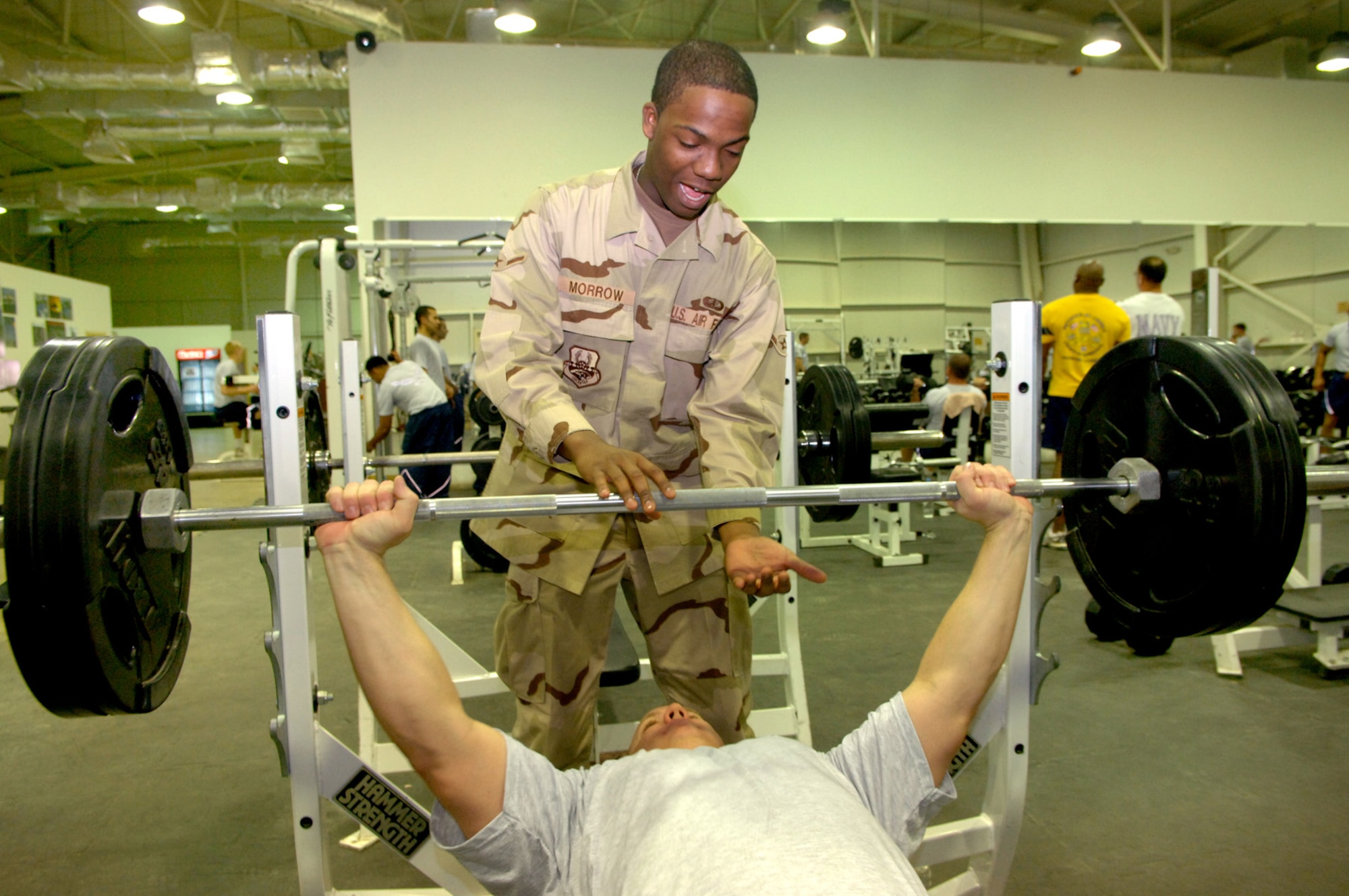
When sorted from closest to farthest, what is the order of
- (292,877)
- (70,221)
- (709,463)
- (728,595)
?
(709,463) < (728,595) < (292,877) < (70,221)

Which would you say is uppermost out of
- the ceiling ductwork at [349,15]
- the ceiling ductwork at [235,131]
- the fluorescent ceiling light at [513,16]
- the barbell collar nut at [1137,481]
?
the ceiling ductwork at [235,131]

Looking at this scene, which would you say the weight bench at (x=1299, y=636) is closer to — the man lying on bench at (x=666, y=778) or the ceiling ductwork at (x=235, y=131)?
the man lying on bench at (x=666, y=778)

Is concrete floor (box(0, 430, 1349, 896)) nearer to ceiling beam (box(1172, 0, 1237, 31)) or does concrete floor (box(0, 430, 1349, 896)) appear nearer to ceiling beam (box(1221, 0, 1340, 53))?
ceiling beam (box(1172, 0, 1237, 31))

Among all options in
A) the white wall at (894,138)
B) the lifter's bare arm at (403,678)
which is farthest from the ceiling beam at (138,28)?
the lifter's bare arm at (403,678)

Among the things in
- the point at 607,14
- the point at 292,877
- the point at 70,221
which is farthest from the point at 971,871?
the point at 70,221

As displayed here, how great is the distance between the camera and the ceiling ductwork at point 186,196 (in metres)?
11.6

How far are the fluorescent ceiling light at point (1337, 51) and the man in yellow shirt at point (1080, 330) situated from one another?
4.66m

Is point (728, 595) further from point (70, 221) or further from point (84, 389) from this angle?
point (70, 221)

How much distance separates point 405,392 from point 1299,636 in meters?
4.42

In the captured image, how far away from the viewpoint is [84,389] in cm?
119

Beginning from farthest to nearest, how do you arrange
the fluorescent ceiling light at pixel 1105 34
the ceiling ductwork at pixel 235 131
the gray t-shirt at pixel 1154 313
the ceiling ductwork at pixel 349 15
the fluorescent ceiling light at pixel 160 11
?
the ceiling ductwork at pixel 235 131, the fluorescent ceiling light at pixel 1105 34, the ceiling ductwork at pixel 349 15, the fluorescent ceiling light at pixel 160 11, the gray t-shirt at pixel 1154 313

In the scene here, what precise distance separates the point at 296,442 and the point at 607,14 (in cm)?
845

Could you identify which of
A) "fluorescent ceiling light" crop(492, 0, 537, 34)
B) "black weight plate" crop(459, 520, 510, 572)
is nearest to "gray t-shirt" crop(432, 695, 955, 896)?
"black weight plate" crop(459, 520, 510, 572)

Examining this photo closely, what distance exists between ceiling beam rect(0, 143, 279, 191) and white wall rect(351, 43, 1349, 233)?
22.0ft
